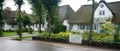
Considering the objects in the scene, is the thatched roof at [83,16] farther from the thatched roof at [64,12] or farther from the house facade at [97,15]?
the thatched roof at [64,12]

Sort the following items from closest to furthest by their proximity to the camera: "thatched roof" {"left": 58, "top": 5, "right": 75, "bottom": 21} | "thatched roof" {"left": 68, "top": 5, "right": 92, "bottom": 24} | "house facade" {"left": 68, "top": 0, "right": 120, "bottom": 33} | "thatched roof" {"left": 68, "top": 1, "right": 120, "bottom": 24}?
"thatched roof" {"left": 68, "top": 1, "right": 120, "bottom": 24}
"house facade" {"left": 68, "top": 0, "right": 120, "bottom": 33}
"thatched roof" {"left": 68, "top": 5, "right": 92, "bottom": 24}
"thatched roof" {"left": 58, "top": 5, "right": 75, "bottom": 21}

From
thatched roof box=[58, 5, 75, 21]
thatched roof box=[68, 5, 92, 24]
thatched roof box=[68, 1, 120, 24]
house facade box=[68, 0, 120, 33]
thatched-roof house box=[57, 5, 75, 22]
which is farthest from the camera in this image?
thatched roof box=[58, 5, 75, 21]

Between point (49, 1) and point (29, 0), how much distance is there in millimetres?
18337

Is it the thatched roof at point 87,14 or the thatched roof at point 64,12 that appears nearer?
the thatched roof at point 87,14

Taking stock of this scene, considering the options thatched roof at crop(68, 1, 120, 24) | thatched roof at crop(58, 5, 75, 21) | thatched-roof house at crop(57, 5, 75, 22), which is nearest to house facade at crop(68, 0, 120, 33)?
thatched roof at crop(68, 1, 120, 24)

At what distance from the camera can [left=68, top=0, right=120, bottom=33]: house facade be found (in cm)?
4355

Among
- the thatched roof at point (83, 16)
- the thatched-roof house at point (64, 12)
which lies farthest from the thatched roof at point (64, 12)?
the thatched roof at point (83, 16)

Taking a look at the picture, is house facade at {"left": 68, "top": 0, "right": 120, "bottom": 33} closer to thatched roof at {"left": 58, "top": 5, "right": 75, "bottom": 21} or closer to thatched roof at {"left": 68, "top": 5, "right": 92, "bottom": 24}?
thatched roof at {"left": 68, "top": 5, "right": 92, "bottom": 24}

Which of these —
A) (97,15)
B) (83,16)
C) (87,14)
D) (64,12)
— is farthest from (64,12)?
(97,15)

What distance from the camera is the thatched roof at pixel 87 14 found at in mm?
43378

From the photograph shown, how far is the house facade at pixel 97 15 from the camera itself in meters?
43.5

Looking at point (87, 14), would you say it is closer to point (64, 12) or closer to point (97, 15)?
point (97, 15)

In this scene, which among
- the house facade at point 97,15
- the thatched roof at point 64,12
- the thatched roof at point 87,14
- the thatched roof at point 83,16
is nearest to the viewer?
the thatched roof at point 87,14

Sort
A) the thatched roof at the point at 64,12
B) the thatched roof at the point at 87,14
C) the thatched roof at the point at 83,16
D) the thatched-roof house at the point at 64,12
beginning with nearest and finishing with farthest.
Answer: the thatched roof at the point at 87,14, the thatched roof at the point at 83,16, the thatched-roof house at the point at 64,12, the thatched roof at the point at 64,12
